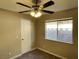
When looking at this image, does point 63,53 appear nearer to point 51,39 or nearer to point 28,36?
point 51,39

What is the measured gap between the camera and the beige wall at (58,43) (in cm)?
392

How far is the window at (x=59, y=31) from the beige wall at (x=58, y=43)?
9.7 inches

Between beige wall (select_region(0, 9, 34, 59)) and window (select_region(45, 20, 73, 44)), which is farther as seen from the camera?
window (select_region(45, 20, 73, 44))

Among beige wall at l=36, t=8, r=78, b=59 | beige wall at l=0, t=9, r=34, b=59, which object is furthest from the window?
beige wall at l=0, t=9, r=34, b=59

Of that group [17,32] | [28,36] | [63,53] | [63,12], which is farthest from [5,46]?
[63,12]

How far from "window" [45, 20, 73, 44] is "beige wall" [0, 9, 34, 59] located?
1757 millimetres

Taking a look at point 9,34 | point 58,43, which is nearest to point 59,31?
point 58,43

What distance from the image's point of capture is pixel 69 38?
170 inches

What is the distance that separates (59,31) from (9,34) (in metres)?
2.57

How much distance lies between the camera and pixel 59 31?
483 cm

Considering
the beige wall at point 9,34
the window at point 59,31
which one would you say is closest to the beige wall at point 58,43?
the window at point 59,31

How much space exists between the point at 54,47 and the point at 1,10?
3.21 m

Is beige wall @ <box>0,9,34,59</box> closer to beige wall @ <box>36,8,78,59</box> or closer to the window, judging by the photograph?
beige wall @ <box>36,8,78,59</box>

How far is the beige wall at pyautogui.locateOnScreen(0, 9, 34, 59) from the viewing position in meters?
3.92
